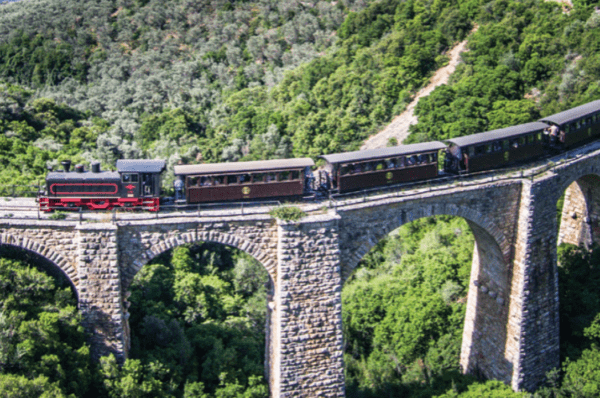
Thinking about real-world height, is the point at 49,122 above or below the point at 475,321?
above

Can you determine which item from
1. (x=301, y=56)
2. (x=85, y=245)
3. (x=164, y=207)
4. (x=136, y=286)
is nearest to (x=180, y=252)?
(x=136, y=286)

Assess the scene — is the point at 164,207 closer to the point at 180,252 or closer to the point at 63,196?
the point at 63,196

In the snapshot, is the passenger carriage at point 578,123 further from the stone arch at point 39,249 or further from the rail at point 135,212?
the stone arch at point 39,249

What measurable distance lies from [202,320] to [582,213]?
23474mm

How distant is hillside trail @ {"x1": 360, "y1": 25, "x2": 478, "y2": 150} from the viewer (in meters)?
52.5

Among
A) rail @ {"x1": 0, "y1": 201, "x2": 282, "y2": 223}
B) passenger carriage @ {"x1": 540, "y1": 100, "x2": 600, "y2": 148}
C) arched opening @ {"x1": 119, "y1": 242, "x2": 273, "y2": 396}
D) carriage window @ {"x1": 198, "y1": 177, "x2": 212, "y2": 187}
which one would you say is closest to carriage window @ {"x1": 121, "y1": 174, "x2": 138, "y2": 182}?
rail @ {"x1": 0, "y1": 201, "x2": 282, "y2": 223}

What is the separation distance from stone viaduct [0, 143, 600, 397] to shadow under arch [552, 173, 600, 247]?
3.64 metres

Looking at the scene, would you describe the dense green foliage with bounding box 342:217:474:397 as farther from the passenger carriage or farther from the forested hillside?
the passenger carriage

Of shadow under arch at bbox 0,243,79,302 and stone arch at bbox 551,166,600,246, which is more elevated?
stone arch at bbox 551,166,600,246

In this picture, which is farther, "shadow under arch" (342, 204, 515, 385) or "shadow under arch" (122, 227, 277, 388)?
"shadow under arch" (342, 204, 515, 385)

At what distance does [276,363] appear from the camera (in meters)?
25.5

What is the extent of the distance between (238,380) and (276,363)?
10.00 feet

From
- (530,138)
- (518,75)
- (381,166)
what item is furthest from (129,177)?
(518,75)

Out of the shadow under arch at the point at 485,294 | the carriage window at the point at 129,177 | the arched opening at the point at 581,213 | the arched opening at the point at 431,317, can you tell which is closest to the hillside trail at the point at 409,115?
the arched opening at the point at 431,317
